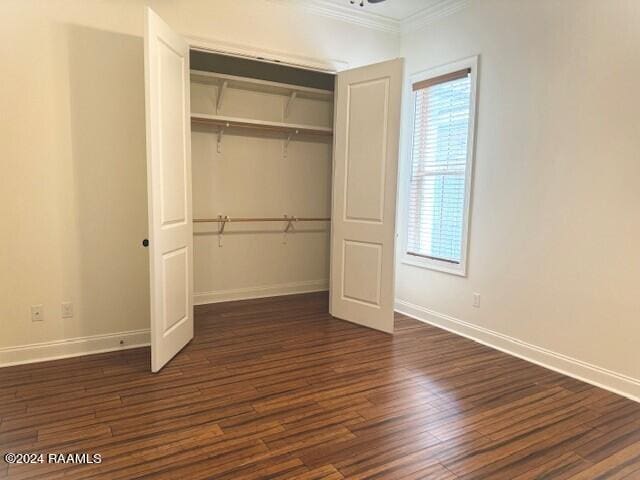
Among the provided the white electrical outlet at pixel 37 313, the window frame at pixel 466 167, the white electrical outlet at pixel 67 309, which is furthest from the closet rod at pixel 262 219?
the white electrical outlet at pixel 37 313

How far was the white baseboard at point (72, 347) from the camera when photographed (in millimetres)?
3072

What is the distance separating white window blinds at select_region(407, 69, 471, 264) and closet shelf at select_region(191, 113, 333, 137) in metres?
1.16

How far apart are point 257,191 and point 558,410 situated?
11.5 feet

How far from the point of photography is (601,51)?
113 inches

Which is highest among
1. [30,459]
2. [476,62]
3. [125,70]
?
[476,62]

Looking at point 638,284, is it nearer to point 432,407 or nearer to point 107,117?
point 432,407

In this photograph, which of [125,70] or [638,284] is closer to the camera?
[638,284]

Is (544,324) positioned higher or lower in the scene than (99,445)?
higher

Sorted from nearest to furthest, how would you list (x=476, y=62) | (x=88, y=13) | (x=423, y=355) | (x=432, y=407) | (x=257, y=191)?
(x=432, y=407) → (x=88, y=13) → (x=423, y=355) → (x=476, y=62) → (x=257, y=191)

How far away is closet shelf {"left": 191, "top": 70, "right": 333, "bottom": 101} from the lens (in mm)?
4258

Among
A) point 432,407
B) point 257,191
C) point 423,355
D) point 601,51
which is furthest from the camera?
point 257,191

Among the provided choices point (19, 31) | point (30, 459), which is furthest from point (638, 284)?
point (19, 31)

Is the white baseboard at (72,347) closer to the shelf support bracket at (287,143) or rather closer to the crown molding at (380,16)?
the shelf support bracket at (287,143)

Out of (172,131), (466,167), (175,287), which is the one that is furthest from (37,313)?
(466,167)
